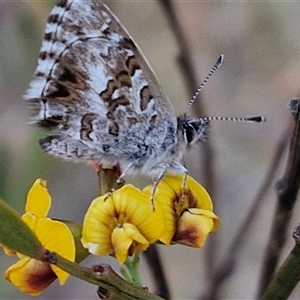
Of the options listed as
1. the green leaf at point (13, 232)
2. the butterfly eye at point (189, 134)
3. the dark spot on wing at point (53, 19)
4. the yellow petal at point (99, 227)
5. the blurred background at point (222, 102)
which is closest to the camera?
the green leaf at point (13, 232)

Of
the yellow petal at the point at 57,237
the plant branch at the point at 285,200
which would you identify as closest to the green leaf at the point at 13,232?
the yellow petal at the point at 57,237

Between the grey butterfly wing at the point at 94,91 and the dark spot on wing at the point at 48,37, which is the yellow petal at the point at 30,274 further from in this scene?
the dark spot on wing at the point at 48,37

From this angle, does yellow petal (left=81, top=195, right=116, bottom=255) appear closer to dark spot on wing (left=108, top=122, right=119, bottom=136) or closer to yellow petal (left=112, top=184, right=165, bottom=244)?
yellow petal (left=112, top=184, right=165, bottom=244)

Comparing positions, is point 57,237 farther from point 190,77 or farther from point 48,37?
point 190,77

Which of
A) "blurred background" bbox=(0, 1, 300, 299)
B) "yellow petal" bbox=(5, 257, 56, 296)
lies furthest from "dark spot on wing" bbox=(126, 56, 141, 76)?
"blurred background" bbox=(0, 1, 300, 299)

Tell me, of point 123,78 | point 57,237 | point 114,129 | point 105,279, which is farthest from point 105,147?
point 105,279

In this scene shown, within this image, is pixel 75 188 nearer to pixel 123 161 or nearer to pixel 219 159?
pixel 219 159

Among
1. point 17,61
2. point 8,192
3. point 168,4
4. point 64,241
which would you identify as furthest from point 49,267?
point 17,61
